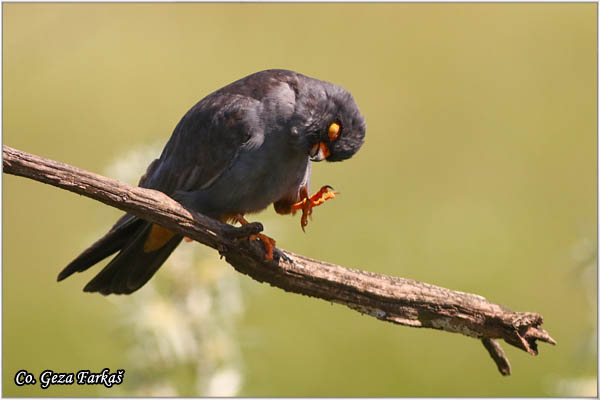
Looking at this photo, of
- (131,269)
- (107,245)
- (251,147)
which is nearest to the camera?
(251,147)

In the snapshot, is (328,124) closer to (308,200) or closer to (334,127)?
(334,127)

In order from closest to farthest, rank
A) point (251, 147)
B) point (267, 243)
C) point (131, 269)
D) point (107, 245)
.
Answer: point (267, 243) → point (251, 147) → point (107, 245) → point (131, 269)

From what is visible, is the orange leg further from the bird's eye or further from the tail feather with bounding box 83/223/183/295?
the tail feather with bounding box 83/223/183/295

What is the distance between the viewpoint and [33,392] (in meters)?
5.57

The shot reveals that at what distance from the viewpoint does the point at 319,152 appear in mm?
3582

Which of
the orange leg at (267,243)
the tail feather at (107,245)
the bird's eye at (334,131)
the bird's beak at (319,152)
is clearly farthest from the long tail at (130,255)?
the bird's eye at (334,131)

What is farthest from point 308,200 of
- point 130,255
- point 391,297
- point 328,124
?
point 130,255

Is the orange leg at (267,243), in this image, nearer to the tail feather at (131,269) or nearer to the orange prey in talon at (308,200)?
the orange prey in talon at (308,200)

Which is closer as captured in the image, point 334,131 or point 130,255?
point 334,131

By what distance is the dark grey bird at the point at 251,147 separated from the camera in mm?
3574

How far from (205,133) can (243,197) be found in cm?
39

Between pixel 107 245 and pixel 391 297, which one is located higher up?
pixel 107 245

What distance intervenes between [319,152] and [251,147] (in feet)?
1.12

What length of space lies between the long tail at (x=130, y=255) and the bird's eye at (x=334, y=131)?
106 cm
